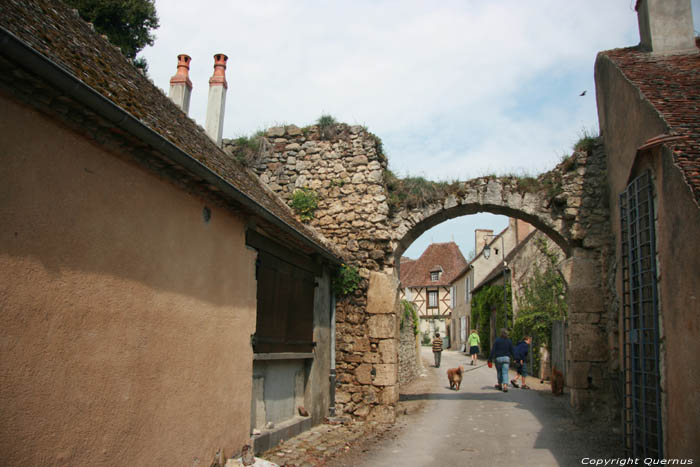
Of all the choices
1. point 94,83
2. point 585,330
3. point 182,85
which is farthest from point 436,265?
point 94,83

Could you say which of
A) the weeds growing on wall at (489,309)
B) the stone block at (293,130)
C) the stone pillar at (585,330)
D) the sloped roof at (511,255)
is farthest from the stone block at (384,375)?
the sloped roof at (511,255)

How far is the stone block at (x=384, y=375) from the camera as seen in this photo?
26.5 ft

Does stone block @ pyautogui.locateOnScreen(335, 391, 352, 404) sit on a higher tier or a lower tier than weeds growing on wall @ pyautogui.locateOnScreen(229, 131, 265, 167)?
lower

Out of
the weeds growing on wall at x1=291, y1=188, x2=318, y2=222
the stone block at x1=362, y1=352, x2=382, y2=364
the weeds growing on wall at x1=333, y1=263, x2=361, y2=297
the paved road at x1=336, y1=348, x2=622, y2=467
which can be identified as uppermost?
the weeds growing on wall at x1=291, y1=188, x2=318, y2=222

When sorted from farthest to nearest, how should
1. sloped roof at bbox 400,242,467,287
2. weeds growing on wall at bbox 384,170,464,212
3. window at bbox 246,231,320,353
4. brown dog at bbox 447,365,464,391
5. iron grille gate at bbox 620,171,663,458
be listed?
sloped roof at bbox 400,242,467,287, brown dog at bbox 447,365,464,391, weeds growing on wall at bbox 384,170,464,212, window at bbox 246,231,320,353, iron grille gate at bbox 620,171,663,458

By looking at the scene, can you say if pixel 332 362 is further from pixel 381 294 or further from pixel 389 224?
pixel 389 224

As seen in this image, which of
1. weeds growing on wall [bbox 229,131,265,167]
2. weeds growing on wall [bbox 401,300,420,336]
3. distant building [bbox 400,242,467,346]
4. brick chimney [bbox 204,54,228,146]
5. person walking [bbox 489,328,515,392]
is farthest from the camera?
distant building [bbox 400,242,467,346]

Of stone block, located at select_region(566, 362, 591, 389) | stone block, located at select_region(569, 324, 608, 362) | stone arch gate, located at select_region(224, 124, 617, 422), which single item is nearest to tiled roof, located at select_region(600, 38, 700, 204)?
stone arch gate, located at select_region(224, 124, 617, 422)

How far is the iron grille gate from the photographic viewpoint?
16.9 ft

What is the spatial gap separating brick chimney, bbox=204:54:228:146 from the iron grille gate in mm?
6070

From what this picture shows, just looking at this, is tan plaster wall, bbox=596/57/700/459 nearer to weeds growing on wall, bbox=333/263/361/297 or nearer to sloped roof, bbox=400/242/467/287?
weeds growing on wall, bbox=333/263/361/297

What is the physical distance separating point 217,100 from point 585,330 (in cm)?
687

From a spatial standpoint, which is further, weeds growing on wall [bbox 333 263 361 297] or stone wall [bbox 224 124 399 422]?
weeds growing on wall [bbox 333 263 361 297]

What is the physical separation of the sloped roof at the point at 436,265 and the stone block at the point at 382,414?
29.1 metres
